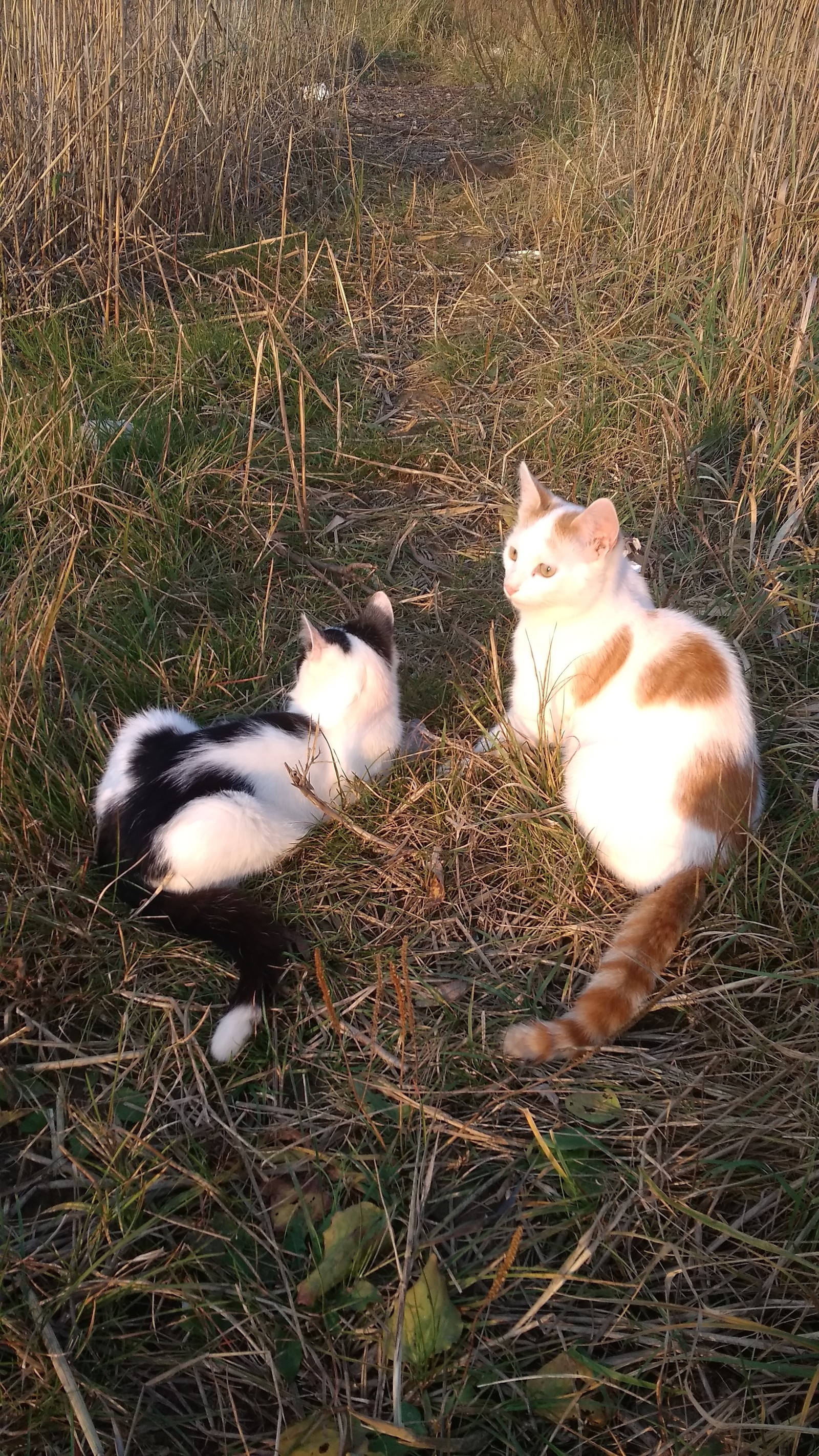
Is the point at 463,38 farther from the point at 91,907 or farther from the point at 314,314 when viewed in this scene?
the point at 91,907

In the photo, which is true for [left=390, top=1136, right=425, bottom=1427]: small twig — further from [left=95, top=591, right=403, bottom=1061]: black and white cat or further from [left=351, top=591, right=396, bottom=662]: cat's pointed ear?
[left=351, top=591, right=396, bottom=662]: cat's pointed ear

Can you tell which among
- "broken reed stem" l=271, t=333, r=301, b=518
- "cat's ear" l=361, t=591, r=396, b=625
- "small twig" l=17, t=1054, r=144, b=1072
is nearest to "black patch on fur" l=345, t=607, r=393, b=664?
"cat's ear" l=361, t=591, r=396, b=625

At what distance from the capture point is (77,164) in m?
3.76

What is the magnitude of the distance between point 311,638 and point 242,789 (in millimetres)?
446

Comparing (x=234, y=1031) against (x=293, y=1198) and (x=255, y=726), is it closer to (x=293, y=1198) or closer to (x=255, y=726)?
(x=293, y=1198)

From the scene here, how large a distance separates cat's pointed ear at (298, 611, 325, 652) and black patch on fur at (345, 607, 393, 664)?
15 centimetres

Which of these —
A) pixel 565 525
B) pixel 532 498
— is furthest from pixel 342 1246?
pixel 532 498

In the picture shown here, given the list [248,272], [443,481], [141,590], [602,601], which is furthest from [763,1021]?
[248,272]

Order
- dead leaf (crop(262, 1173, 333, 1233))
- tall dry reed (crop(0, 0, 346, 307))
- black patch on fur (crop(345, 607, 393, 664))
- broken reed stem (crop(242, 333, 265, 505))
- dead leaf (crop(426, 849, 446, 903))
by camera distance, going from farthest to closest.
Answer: tall dry reed (crop(0, 0, 346, 307))
broken reed stem (crop(242, 333, 265, 505))
black patch on fur (crop(345, 607, 393, 664))
dead leaf (crop(426, 849, 446, 903))
dead leaf (crop(262, 1173, 333, 1233))

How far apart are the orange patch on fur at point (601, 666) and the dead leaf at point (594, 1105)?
3.03 feet

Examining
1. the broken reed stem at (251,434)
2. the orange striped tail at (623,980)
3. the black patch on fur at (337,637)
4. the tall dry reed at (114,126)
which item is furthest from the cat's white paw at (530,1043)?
the tall dry reed at (114,126)

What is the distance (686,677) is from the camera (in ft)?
6.50

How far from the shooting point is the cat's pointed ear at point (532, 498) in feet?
7.45

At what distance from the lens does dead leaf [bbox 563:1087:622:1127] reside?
5.19ft
